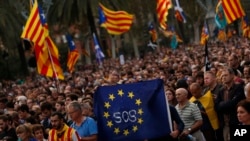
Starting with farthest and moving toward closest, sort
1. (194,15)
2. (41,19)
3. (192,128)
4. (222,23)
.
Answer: (194,15) < (222,23) < (41,19) < (192,128)

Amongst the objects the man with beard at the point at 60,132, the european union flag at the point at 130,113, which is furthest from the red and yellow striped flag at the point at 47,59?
the man with beard at the point at 60,132

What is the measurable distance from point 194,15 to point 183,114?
53.3 metres

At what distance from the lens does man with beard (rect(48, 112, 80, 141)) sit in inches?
309

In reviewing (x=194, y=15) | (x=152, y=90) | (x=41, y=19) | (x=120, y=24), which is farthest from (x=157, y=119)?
(x=194, y=15)

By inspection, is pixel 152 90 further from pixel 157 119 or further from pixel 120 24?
pixel 120 24

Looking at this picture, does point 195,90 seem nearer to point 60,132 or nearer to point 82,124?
point 82,124

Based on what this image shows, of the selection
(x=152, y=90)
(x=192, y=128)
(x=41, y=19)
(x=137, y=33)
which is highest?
(x=137, y=33)

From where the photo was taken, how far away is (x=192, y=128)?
8.86 meters

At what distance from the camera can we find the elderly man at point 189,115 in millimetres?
8891

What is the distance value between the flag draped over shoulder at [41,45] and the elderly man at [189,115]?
26.7ft

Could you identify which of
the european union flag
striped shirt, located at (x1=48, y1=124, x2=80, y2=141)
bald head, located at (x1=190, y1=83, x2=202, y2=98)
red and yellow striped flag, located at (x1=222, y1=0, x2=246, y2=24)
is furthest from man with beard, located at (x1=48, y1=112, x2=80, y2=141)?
red and yellow striped flag, located at (x1=222, y1=0, x2=246, y2=24)

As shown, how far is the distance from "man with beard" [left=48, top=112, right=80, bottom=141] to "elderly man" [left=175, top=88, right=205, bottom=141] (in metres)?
1.71

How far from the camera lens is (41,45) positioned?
55.1 ft

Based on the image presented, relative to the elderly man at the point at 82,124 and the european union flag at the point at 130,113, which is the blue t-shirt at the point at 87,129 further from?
the european union flag at the point at 130,113
